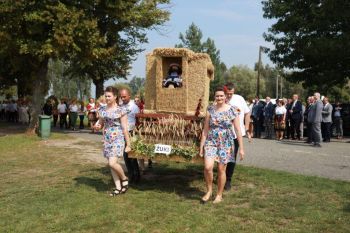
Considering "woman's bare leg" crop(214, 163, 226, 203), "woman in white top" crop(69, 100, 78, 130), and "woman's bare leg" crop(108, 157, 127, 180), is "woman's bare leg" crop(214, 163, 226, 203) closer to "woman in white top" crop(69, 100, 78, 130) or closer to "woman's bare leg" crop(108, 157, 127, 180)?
"woman's bare leg" crop(108, 157, 127, 180)

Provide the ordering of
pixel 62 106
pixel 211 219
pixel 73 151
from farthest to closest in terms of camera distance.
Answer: pixel 62 106 → pixel 73 151 → pixel 211 219

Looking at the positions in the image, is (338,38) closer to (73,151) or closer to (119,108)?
(73,151)

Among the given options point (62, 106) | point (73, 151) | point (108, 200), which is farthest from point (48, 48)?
point (108, 200)

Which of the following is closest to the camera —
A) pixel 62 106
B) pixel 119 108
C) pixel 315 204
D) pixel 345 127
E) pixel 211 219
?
pixel 211 219

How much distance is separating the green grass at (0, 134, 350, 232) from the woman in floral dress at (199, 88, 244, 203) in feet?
1.68

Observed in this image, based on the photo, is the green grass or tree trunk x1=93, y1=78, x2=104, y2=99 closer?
the green grass

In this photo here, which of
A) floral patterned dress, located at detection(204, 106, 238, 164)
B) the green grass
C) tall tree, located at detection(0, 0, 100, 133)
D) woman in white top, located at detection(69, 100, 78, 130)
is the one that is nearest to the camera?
the green grass

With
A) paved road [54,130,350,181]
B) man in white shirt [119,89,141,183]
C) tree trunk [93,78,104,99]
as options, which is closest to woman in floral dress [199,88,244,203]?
man in white shirt [119,89,141,183]

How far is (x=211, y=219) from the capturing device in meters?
6.26

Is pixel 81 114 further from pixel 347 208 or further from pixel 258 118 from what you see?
pixel 347 208

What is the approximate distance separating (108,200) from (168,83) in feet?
8.43

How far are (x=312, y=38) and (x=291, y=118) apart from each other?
676 cm

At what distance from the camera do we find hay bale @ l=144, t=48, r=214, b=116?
843 centimetres

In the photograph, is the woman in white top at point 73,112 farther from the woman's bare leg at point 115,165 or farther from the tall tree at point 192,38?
the tall tree at point 192,38
